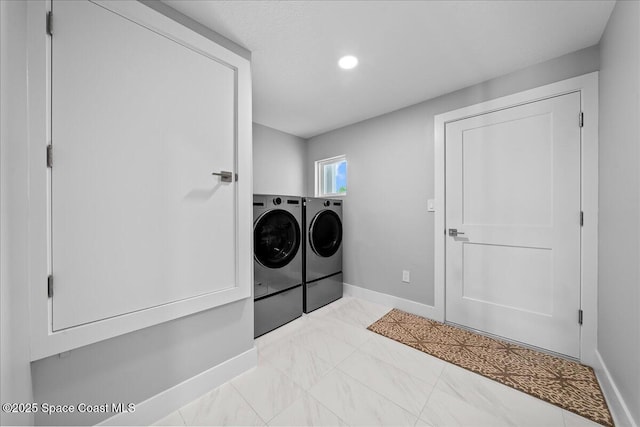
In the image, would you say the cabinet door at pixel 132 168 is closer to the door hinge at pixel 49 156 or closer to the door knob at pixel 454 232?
the door hinge at pixel 49 156

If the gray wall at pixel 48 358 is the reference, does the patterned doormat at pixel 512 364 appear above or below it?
below

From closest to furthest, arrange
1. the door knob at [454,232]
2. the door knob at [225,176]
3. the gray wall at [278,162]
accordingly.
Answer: the door knob at [225,176]
the door knob at [454,232]
the gray wall at [278,162]

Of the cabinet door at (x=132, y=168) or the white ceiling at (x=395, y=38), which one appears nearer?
the cabinet door at (x=132, y=168)

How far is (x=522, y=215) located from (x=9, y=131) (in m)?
2.89

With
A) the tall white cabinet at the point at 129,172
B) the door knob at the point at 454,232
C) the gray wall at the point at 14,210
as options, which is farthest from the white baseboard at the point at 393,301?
the gray wall at the point at 14,210

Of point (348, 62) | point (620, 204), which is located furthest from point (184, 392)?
point (620, 204)

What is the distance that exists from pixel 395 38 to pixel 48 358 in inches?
95.7

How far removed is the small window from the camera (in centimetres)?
320

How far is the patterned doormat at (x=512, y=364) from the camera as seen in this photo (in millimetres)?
1294

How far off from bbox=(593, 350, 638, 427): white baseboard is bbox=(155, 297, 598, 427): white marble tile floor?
14cm

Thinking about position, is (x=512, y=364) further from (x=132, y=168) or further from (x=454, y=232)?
(x=132, y=168)

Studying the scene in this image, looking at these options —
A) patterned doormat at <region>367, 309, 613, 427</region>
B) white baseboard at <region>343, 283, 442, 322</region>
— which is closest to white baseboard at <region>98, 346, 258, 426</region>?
patterned doormat at <region>367, 309, 613, 427</region>

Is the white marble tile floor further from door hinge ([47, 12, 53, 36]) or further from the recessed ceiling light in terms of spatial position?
the recessed ceiling light

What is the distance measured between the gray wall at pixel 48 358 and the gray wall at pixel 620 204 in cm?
213
